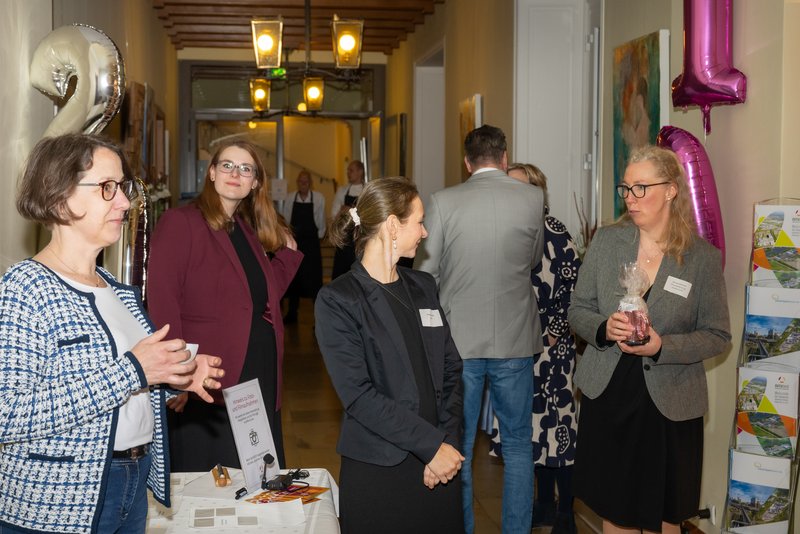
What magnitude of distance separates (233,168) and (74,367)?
5.50 feet

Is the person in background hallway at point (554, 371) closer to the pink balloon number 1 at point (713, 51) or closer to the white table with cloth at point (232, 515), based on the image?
the pink balloon number 1 at point (713, 51)

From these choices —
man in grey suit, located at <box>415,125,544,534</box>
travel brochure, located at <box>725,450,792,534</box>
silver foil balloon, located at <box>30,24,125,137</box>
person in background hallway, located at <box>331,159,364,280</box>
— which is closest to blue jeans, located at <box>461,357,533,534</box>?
man in grey suit, located at <box>415,125,544,534</box>

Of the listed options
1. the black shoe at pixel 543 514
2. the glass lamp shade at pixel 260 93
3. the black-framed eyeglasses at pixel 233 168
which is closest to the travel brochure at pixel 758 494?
the black shoe at pixel 543 514

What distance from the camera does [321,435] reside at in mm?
5969

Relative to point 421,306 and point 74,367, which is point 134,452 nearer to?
point 74,367

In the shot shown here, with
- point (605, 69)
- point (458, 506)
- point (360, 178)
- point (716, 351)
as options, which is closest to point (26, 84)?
point (458, 506)

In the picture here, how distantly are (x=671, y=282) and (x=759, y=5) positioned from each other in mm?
1263

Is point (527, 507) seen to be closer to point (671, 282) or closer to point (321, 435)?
point (671, 282)

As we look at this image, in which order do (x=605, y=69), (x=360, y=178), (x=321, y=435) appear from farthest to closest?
1. (x=360, y=178)
2. (x=321, y=435)
3. (x=605, y=69)

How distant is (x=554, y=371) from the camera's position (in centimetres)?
434

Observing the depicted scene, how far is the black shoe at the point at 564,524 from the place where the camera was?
4113 millimetres

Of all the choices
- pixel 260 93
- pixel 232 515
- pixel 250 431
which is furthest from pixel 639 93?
pixel 260 93

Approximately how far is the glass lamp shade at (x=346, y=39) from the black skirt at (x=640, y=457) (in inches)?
206

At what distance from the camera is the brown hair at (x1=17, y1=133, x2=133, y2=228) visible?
185 centimetres
